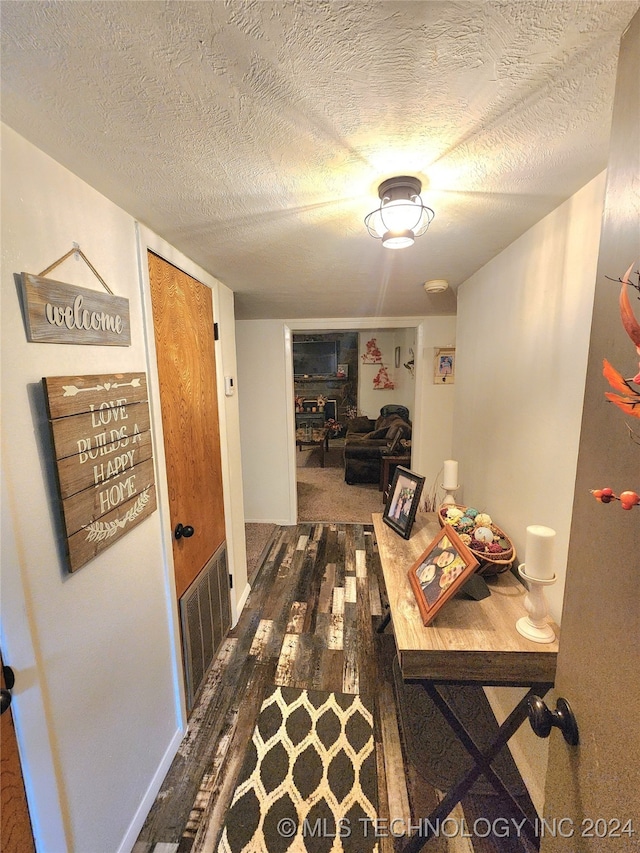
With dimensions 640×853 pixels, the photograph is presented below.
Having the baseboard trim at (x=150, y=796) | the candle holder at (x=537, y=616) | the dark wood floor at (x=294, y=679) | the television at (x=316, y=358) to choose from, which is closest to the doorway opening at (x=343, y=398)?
the television at (x=316, y=358)

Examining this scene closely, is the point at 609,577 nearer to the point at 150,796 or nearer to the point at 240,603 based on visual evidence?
the point at 150,796

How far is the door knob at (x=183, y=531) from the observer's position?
4.99 ft

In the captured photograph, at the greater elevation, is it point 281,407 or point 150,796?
point 281,407

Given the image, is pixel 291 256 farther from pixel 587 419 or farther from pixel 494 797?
pixel 494 797

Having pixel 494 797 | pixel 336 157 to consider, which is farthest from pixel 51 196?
pixel 494 797

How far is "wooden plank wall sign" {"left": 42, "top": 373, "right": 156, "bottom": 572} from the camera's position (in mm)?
903

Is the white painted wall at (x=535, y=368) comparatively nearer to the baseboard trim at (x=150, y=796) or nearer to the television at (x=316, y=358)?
the baseboard trim at (x=150, y=796)

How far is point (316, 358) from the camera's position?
793 centimetres

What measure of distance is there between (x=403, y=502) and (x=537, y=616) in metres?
0.82

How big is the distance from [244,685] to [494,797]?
1.21m

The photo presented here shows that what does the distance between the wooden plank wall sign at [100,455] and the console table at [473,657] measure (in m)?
1.04

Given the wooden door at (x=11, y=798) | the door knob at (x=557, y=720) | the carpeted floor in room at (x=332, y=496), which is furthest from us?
the carpeted floor in room at (x=332, y=496)

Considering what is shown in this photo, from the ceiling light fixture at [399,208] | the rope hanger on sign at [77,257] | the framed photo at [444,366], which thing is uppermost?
the ceiling light fixture at [399,208]

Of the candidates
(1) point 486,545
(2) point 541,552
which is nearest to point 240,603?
(1) point 486,545
